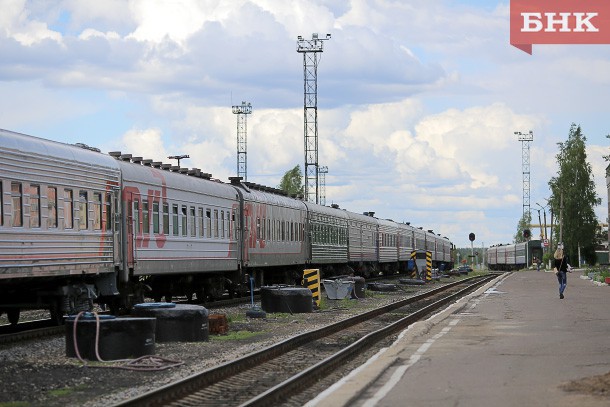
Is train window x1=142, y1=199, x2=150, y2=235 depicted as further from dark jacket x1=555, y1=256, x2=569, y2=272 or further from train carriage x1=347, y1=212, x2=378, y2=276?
train carriage x1=347, y1=212, x2=378, y2=276

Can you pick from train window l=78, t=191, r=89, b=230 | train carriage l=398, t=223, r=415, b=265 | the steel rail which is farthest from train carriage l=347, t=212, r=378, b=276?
the steel rail

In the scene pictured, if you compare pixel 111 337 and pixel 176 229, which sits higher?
pixel 176 229

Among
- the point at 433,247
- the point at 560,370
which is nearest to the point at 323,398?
the point at 560,370

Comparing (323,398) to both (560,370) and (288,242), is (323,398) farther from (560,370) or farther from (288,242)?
(288,242)

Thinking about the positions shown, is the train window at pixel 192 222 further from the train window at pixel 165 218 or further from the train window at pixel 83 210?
the train window at pixel 83 210

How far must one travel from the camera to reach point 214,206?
32.2 metres

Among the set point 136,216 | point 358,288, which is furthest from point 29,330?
point 358,288

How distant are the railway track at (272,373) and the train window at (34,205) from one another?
4825mm

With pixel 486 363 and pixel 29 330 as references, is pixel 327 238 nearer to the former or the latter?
pixel 29 330

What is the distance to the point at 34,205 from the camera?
20.0 metres

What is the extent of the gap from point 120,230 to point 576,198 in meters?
95.7

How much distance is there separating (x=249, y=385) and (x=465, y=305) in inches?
748

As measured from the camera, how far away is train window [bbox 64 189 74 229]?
21281mm

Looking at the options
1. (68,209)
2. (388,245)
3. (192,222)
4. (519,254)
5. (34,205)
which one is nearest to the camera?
(34,205)
